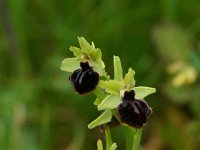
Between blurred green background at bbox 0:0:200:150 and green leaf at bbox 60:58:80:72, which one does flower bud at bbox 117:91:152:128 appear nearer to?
green leaf at bbox 60:58:80:72

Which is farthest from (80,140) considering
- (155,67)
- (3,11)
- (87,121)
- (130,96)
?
(130,96)

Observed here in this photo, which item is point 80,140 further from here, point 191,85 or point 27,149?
point 191,85

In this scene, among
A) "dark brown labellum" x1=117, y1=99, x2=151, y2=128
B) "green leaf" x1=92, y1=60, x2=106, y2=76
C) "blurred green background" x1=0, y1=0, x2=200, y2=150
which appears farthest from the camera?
"blurred green background" x1=0, y1=0, x2=200, y2=150

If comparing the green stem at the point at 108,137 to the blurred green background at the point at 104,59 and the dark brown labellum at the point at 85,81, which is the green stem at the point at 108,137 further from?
the blurred green background at the point at 104,59

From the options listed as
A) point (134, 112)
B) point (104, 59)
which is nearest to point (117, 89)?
point (134, 112)

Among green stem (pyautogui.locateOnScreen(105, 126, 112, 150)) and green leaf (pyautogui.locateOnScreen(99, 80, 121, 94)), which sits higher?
green leaf (pyautogui.locateOnScreen(99, 80, 121, 94))

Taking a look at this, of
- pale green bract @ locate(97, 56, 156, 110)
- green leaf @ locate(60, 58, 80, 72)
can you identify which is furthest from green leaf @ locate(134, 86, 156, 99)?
green leaf @ locate(60, 58, 80, 72)

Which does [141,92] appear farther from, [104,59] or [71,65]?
[104,59]
